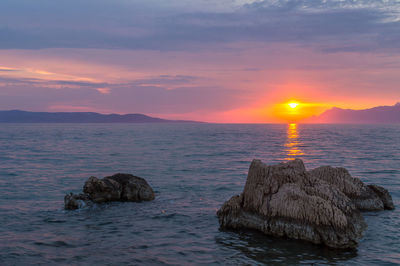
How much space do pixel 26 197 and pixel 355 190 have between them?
1897 centimetres

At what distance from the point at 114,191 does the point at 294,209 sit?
10700mm

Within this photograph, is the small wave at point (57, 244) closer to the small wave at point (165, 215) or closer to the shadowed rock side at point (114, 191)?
the small wave at point (165, 215)

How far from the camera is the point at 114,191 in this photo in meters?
20.5

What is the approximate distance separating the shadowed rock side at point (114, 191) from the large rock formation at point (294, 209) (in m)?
6.58

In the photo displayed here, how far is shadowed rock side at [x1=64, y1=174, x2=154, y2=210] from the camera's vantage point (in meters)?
20.0

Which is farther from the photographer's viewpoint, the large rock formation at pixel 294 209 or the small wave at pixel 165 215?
the small wave at pixel 165 215

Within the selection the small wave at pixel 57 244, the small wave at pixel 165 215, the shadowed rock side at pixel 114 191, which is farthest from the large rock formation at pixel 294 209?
the shadowed rock side at pixel 114 191

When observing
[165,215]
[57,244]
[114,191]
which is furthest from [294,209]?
[114,191]

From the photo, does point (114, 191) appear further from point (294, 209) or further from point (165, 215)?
point (294, 209)

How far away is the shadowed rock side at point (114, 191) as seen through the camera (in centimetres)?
2003

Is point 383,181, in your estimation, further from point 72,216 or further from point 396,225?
point 72,216

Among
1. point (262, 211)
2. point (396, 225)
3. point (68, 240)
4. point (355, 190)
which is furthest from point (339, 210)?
point (68, 240)

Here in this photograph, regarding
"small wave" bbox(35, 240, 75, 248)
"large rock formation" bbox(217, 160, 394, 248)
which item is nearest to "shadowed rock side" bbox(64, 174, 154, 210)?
"small wave" bbox(35, 240, 75, 248)

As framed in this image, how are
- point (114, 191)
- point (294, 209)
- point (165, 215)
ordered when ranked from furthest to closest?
point (114, 191) < point (165, 215) < point (294, 209)
